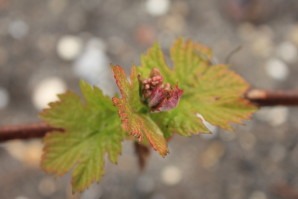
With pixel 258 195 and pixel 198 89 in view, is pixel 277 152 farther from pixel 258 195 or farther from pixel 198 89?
pixel 198 89

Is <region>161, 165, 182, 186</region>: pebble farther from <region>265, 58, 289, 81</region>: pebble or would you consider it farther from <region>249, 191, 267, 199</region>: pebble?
<region>265, 58, 289, 81</region>: pebble

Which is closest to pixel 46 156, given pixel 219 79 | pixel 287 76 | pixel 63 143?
pixel 63 143

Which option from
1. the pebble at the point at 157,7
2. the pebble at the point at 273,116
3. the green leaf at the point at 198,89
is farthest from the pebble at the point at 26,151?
the green leaf at the point at 198,89

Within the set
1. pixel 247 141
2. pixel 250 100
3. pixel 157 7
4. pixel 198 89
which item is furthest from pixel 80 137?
pixel 157 7

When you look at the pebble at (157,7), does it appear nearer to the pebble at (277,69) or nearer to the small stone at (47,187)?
the pebble at (277,69)

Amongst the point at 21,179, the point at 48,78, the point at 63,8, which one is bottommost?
the point at 21,179

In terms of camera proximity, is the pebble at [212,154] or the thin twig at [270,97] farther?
the pebble at [212,154]

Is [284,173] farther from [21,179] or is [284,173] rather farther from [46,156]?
[46,156]
